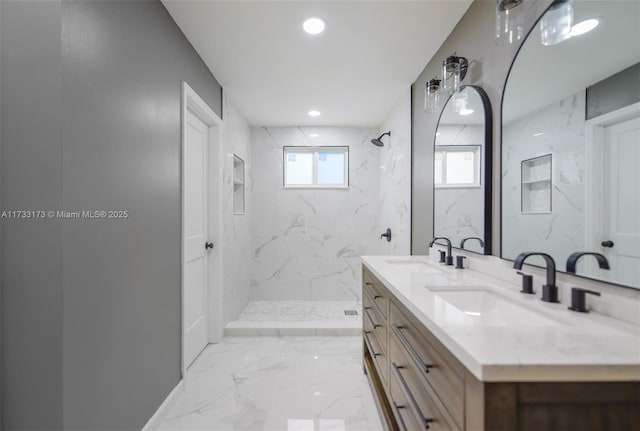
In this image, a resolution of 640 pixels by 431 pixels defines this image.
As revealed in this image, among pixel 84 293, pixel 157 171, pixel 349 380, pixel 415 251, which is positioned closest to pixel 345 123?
pixel 415 251

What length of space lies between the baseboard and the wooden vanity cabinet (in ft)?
4.52

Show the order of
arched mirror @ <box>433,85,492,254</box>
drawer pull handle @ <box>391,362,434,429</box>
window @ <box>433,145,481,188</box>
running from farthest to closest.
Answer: window @ <box>433,145,481,188</box>
arched mirror @ <box>433,85,492,254</box>
drawer pull handle @ <box>391,362,434,429</box>

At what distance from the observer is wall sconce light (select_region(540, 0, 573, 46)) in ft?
3.41

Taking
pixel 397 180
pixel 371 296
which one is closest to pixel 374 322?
pixel 371 296

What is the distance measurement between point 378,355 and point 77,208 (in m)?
1.65

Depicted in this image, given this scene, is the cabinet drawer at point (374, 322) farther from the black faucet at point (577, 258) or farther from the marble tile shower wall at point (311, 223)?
the marble tile shower wall at point (311, 223)

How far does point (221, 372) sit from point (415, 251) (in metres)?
1.90

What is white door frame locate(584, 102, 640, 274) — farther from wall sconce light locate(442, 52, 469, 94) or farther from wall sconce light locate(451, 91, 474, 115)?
wall sconce light locate(442, 52, 469, 94)

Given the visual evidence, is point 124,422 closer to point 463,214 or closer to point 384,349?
point 384,349

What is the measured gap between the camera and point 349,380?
6.91ft

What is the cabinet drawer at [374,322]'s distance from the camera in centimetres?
153

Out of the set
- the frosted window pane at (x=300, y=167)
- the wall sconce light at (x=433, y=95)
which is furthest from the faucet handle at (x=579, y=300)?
the frosted window pane at (x=300, y=167)

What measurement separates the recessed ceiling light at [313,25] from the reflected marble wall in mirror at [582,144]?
A: 1.14 m

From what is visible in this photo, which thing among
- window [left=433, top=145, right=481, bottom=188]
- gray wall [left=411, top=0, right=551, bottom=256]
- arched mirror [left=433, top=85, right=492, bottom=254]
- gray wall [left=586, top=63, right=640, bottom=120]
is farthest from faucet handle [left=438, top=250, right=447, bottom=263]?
gray wall [left=586, top=63, right=640, bottom=120]
